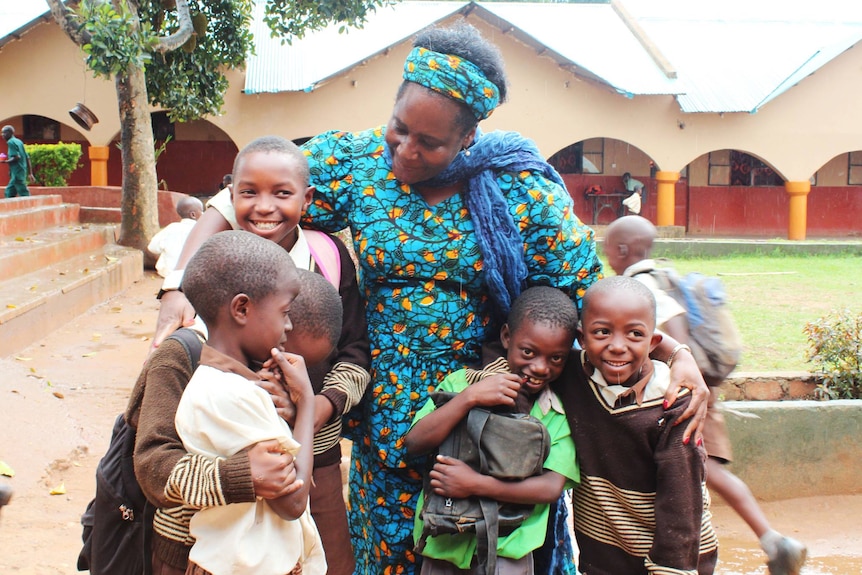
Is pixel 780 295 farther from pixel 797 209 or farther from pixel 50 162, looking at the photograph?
pixel 50 162

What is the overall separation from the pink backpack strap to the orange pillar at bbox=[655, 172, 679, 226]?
755 inches

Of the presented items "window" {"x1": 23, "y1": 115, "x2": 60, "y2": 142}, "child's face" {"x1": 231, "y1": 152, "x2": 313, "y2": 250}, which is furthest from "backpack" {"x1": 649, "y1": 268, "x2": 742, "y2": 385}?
"window" {"x1": 23, "y1": 115, "x2": 60, "y2": 142}

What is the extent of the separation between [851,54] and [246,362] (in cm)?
2281

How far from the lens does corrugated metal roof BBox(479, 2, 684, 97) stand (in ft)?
65.0

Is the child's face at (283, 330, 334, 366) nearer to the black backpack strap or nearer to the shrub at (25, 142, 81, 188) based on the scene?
the black backpack strap

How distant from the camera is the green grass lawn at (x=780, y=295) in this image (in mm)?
7332

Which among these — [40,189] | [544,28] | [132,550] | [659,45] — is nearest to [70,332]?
[132,550]

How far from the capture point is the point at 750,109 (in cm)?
2012

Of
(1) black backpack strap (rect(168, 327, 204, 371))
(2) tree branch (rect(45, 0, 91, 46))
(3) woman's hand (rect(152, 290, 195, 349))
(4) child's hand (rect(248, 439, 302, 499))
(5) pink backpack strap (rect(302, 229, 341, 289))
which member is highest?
(2) tree branch (rect(45, 0, 91, 46))

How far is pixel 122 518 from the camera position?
79.8 inches

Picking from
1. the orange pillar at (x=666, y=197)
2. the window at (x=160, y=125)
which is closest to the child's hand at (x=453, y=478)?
the orange pillar at (x=666, y=197)

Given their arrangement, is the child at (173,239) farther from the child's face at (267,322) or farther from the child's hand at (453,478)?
the child's face at (267,322)

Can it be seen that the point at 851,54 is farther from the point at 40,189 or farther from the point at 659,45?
the point at 40,189

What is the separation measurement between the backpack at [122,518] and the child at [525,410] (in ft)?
2.39
